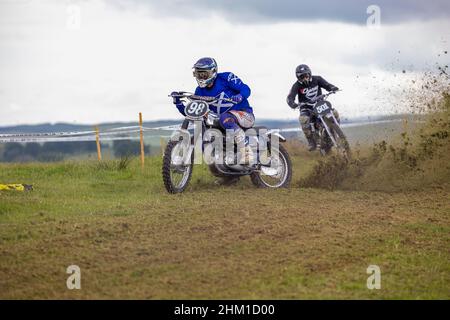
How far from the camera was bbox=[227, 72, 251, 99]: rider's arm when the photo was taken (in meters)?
15.8

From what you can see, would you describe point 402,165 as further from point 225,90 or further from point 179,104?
point 179,104

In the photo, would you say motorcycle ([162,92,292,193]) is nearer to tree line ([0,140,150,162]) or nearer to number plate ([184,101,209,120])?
number plate ([184,101,209,120])

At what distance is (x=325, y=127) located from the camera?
774 inches

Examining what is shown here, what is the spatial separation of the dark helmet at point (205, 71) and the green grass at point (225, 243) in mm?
2009

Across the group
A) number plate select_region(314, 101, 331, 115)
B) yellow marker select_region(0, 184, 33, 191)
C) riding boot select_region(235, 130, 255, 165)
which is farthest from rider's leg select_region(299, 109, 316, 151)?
yellow marker select_region(0, 184, 33, 191)

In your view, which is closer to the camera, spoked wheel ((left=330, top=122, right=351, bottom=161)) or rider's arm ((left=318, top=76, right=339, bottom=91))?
spoked wheel ((left=330, top=122, right=351, bottom=161))

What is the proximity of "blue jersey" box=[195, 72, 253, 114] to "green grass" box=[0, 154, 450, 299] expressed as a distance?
153 centimetres

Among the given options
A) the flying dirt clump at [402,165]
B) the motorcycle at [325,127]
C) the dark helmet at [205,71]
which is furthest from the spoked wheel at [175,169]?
the motorcycle at [325,127]

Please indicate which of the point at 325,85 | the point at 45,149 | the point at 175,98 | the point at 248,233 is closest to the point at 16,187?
the point at 175,98

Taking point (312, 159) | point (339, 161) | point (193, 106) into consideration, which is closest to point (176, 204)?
point (193, 106)

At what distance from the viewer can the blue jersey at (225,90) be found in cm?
1573

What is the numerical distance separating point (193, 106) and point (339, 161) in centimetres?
377
